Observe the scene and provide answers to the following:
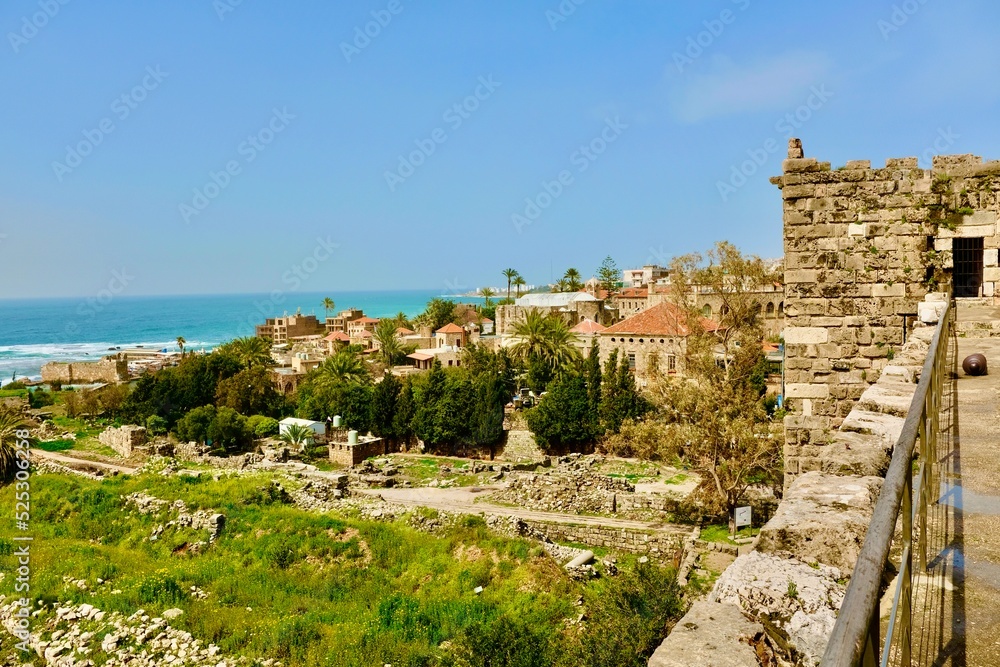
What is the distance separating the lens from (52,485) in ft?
81.5

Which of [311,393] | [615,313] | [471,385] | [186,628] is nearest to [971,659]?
[186,628]

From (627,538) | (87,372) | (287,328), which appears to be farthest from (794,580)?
(287,328)

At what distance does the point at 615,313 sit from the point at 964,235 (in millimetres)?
69426

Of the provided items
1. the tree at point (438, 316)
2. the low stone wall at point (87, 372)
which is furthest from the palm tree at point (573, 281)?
the low stone wall at point (87, 372)

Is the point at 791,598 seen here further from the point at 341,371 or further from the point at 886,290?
the point at 341,371

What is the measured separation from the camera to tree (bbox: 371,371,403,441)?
121ft

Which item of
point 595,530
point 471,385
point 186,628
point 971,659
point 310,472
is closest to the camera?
point 971,659

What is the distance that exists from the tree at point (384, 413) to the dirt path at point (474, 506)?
10.4 metres

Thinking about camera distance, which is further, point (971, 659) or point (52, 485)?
point (52, 485)

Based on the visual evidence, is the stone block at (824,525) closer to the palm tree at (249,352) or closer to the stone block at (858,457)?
the stone block at (858,457)

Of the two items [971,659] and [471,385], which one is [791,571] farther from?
[471,385]

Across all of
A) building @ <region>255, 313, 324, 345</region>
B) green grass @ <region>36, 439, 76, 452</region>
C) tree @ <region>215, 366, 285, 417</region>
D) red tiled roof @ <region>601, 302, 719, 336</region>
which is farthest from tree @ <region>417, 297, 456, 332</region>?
green grass @ <region>36, 439, 76, 452</region>

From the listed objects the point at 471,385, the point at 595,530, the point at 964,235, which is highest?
the point at 964,235

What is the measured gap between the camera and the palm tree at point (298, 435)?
3547cm
